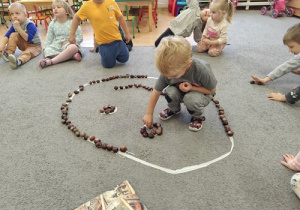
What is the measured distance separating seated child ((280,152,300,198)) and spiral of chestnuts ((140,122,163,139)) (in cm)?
68

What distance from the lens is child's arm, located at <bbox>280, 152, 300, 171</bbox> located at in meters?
1.10

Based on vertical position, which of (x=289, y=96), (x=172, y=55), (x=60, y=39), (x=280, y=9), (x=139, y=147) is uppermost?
(x=172, y=55)

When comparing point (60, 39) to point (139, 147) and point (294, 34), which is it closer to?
Result: point (139, 147)

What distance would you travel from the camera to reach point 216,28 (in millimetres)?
2377

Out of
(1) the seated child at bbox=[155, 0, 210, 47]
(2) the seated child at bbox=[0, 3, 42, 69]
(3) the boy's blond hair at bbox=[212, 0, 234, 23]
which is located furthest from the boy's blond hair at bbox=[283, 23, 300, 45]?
(2) the seated child at bbox=[0, 3, 42, 69]

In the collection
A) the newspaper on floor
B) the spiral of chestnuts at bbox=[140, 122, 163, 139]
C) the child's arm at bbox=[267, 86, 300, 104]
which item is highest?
the child's arm at bbox=[267, 86, 300, 104]

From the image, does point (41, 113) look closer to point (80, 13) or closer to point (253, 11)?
point (80, 13)

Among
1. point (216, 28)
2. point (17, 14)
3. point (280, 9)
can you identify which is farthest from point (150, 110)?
point (280, 9)

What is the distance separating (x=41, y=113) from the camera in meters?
1.61

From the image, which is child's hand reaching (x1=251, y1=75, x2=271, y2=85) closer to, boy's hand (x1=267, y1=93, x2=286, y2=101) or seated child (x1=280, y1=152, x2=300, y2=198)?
boy's hand (x1=267, y1=93, x2=286, y2=101)

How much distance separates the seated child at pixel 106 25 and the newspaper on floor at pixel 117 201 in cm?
152

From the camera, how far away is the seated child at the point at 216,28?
2217mm

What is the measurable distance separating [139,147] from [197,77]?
521 millimetres

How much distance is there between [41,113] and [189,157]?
3.62ft
